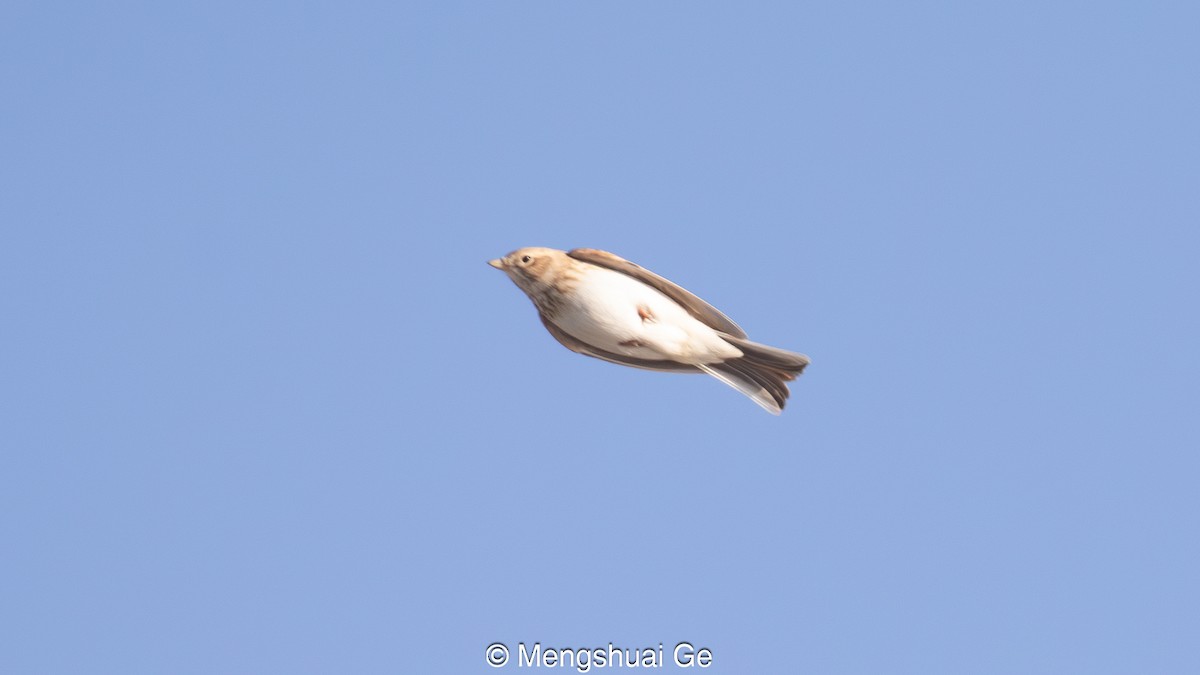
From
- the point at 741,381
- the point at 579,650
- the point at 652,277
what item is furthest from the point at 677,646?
the point at 652,277

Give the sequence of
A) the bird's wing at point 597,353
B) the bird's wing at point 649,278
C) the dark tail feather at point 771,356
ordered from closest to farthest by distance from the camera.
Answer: the bird's wing at point 649,278 → the bird's wing at point 597,353 → the dark tail feather at point 771,356

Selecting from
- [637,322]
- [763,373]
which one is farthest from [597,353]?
[763,373]

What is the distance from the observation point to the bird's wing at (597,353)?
9602 mm

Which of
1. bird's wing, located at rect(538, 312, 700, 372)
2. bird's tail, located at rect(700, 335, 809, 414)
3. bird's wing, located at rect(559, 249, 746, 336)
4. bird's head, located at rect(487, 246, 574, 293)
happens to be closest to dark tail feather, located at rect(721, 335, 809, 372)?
bird's tail, located at rect(700, 335, 809, 414)

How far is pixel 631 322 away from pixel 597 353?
1.45 ft

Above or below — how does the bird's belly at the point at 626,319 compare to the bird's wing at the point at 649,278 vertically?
below

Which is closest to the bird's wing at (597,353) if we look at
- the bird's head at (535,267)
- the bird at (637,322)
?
the bird at (637,322)

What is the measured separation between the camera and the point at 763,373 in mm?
9891

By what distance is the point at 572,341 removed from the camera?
962 centimetres

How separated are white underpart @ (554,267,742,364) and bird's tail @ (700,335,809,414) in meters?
0.19

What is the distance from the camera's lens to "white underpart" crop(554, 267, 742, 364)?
366 inches

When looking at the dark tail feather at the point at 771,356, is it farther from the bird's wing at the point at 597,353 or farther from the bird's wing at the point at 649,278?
the bird's wing at the point at 597,353

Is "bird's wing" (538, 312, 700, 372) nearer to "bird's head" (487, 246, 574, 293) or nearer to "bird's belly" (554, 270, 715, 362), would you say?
"bird's belly" (554, 270, 715, 362)

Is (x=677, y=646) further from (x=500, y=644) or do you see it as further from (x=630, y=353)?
(x=630, y=353)
